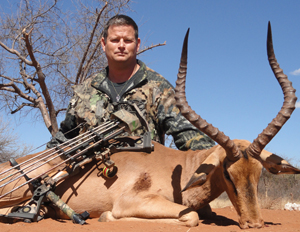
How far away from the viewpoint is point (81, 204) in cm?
437

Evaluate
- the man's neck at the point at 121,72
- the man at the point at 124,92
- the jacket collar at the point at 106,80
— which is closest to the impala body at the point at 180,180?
the man at the point at 124,92

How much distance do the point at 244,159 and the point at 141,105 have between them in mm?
2107

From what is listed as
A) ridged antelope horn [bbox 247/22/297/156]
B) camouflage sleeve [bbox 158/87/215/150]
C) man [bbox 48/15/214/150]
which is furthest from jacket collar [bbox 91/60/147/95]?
ridged antelope horn [bbox 247/22/297/156]

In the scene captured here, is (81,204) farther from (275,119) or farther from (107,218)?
(275,119)

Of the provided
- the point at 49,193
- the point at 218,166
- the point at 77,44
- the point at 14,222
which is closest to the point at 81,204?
the point at 49,193

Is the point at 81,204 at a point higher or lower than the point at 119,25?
lower

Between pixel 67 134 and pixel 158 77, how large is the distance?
1890 millimetres

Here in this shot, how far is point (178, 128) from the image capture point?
5.28m

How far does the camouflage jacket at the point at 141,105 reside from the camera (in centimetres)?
540

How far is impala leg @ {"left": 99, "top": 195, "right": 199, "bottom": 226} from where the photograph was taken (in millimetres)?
3684

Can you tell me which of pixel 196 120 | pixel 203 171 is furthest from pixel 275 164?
pixel 196 120

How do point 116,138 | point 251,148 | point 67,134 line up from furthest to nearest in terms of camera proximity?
1. point 67,134
2. point 116,138
3. point 251,148

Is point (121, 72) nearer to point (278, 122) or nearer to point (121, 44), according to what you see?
point (121, 44)

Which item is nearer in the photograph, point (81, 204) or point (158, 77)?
point (81, 204)
